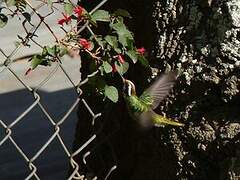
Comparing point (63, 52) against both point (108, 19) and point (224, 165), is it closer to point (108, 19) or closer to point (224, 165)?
point (108, 19)

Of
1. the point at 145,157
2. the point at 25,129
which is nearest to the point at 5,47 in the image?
the point at 25,129

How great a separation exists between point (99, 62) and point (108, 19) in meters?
0.14

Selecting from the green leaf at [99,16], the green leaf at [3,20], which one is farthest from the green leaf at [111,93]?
Result: the green leaf at [3,20]

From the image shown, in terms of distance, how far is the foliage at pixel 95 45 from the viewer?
200 centimetres

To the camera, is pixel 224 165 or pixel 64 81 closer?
pixel 224 165

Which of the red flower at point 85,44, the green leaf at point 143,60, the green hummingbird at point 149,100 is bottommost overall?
the green hummingbird at point 149,100

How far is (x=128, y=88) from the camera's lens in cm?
211

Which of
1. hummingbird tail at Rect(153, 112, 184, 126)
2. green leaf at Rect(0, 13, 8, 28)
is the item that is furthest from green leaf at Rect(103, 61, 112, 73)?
green leaf at Rect(0, 13, 8, 28)

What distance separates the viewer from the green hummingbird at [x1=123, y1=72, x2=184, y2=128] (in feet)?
6.83

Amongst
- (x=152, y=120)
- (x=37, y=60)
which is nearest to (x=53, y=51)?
(x=37, y=60)

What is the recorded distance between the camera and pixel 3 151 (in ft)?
14.6

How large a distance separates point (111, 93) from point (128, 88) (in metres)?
0.06

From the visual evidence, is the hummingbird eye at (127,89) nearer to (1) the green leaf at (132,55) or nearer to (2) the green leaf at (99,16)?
(1) the green leaf at (132,55)

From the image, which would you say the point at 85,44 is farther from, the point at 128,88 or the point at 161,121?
the point at 161,121
